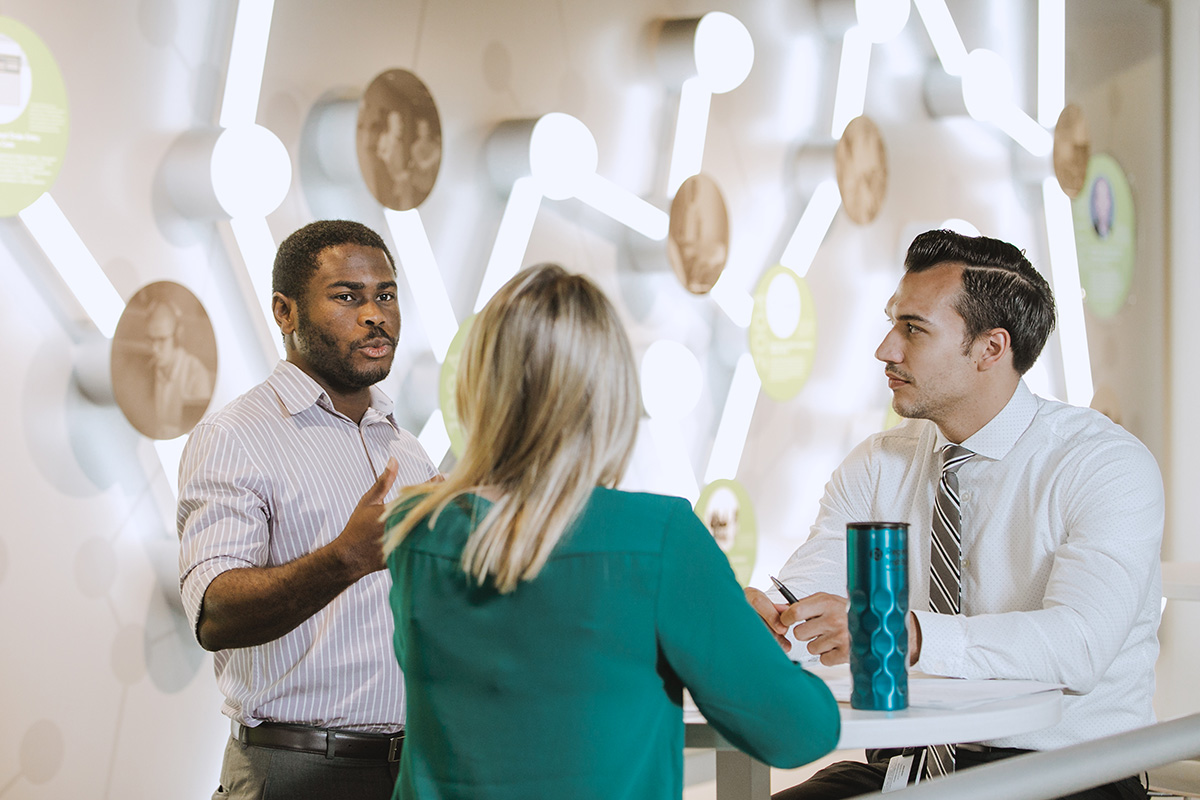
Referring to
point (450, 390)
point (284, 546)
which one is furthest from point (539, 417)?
point (450, 390)

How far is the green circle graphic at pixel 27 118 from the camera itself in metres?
1.97

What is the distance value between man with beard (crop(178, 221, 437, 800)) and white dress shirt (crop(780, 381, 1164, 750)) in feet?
A: 2.33

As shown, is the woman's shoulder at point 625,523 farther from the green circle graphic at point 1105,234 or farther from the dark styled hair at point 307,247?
the green circle graphic at point 1105,234

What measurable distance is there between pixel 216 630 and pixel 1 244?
0.80 metres

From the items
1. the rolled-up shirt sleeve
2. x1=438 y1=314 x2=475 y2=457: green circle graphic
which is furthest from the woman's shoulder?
x1=438 y1=314 x2=475 y2=457: green circle graphic

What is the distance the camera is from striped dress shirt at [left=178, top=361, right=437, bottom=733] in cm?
171

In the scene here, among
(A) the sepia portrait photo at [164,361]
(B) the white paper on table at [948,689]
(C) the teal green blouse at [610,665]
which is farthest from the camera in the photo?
(A) the sepia portrait photo at [164,361]

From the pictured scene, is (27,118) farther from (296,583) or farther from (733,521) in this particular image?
(733,521)

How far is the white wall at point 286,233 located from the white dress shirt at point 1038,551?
1.03m

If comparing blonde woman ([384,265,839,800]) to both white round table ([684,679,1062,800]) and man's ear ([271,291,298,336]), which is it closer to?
white round table ([684,679,1062,800])

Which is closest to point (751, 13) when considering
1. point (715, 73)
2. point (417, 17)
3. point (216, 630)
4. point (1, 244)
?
point (715, 73)

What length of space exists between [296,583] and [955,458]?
103 centimetres

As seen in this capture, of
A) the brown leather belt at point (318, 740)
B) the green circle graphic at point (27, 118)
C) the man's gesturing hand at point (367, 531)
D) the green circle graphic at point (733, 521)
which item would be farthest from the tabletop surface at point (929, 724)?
the green circle graphic at point (733, 521)

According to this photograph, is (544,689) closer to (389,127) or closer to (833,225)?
(389,127)
